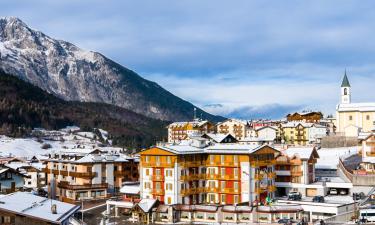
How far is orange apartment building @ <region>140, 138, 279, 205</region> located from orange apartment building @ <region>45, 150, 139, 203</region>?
45.2 feet

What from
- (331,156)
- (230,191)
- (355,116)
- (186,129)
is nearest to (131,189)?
(230,191)

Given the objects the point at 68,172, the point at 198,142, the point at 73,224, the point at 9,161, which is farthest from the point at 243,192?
the point at 9,161

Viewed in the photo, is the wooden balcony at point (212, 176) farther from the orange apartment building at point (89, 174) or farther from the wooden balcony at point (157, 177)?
the orange apartment building at point (89, 174)

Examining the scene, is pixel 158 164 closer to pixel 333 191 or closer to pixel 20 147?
pixel 333 191

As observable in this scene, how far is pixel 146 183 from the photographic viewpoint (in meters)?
73.7

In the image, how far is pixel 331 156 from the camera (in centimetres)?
10375

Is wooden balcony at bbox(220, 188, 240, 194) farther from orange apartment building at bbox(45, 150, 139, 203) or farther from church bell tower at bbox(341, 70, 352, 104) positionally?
church bell tower at bbox(341, 70, 352, 104)

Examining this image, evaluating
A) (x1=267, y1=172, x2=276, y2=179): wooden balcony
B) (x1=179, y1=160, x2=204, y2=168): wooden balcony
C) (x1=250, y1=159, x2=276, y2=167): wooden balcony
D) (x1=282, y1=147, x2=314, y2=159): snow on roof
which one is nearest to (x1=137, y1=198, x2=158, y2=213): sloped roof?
(x1=179, y1=160, x2=204, y2=168): wooden balcony

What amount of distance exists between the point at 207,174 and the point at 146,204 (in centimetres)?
1040

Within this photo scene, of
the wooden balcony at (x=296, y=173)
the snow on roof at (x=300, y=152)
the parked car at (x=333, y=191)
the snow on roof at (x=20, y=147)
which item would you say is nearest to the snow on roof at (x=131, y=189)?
the wooden balcony at (x=296, y=173)

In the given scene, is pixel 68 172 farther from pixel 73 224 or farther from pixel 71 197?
pixel 73 224

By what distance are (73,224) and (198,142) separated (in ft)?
85.6

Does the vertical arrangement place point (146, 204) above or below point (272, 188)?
below

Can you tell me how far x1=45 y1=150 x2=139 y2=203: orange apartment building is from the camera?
8425 cm
